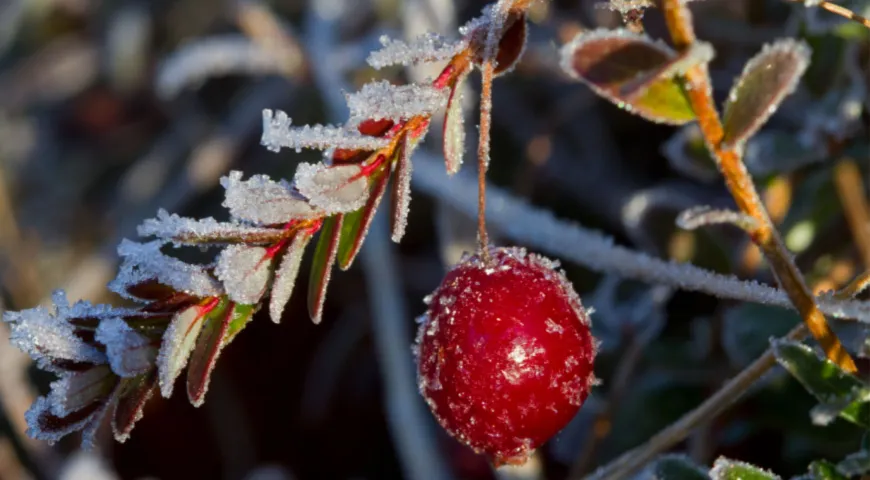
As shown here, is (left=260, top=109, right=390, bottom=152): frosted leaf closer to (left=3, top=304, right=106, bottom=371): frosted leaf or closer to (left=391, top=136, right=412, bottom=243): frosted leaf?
(left=391, top=136, right=412, bottom=243): frosted leaf

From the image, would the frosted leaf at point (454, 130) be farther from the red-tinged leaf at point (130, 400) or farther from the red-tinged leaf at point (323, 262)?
the red-tinged leaf at point (130, 400)

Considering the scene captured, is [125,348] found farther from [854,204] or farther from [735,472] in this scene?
[854,204]

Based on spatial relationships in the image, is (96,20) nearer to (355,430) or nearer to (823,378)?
(355,430)

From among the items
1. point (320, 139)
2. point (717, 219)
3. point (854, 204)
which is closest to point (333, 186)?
point (320, 139)

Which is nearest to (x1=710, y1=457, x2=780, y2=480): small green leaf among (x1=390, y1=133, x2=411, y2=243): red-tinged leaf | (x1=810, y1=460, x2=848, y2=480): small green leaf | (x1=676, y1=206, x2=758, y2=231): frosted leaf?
(x1=810, y1=460, x2=848, y2=480): small green leaf

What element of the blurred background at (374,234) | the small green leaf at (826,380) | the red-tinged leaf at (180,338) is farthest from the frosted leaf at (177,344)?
the blurred background at (374,234)
